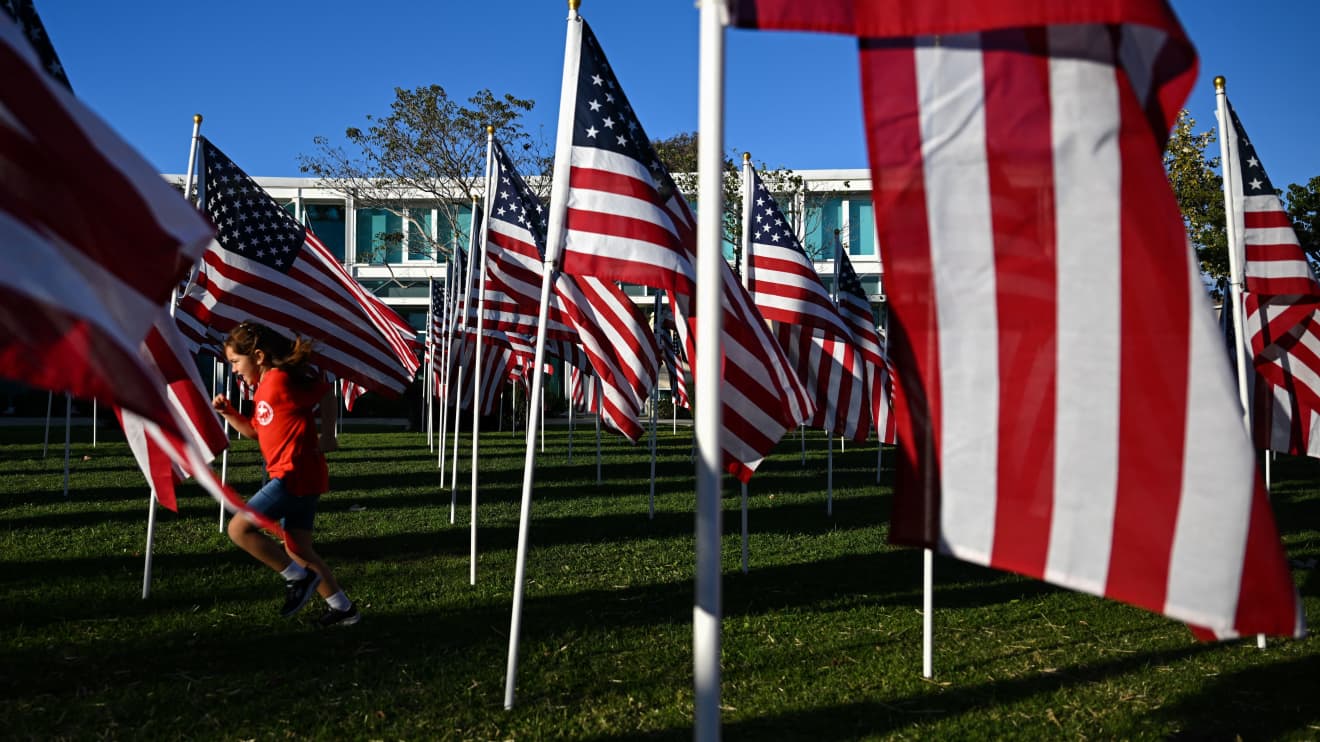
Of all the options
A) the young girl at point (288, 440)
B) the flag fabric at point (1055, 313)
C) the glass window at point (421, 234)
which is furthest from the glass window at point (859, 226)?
the flag fabric at point (1055, 313)

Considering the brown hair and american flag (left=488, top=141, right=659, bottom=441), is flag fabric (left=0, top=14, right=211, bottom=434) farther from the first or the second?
american flag (left=488, top=141, right=659, bottom=441)

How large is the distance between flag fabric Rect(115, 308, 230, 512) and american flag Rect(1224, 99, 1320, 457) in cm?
630

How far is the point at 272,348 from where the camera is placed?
21.1 ft

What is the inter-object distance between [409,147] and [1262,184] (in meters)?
29.8

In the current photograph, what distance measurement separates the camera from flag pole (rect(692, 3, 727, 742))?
9.18ft

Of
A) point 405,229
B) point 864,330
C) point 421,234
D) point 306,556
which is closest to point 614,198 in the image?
point 306,556

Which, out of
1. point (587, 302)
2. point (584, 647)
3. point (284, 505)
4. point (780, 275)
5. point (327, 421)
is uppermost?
point (780, 275)

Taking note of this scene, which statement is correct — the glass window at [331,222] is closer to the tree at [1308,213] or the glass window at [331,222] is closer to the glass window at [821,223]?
the glass window at [821,223]

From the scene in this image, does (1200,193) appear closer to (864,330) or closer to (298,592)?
(864,330)

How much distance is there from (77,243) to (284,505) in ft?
13.4

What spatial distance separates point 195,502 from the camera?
1253 centimetres

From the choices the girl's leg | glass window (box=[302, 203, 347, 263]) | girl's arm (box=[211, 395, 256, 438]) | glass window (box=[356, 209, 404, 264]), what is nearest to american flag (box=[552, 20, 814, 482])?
girl's arm (box=[211, 395, 256, 438])

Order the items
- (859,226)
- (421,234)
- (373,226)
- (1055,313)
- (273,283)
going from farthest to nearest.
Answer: (859,226) → (373,226) → (421,234) → (273,283) → (1055,313)

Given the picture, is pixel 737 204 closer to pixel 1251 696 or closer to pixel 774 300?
pixel 774 300
